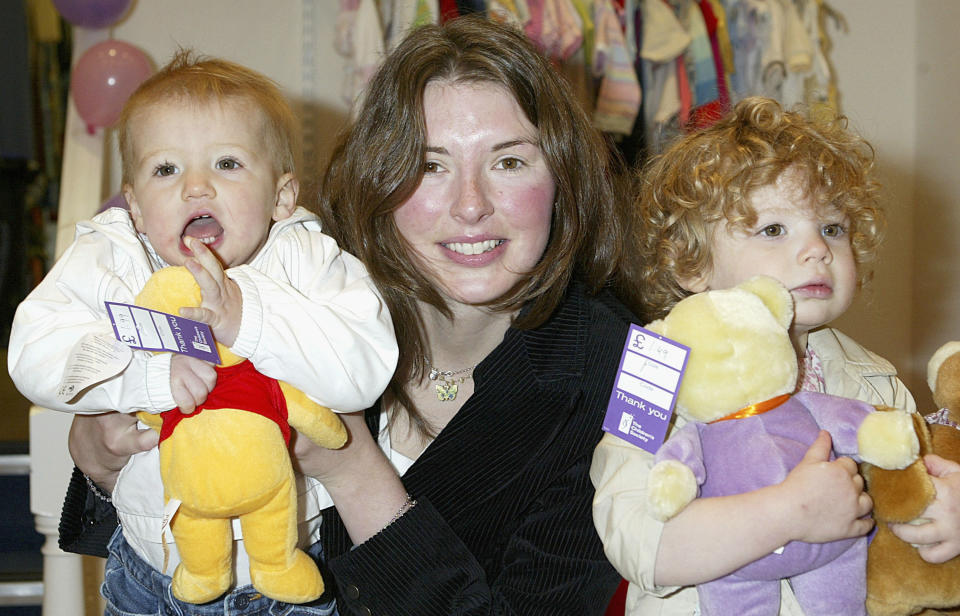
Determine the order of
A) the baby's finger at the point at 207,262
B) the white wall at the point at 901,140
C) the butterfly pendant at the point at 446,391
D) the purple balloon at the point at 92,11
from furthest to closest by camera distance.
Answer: the white wall at the point at 901,140, the purple balloon at the point at 92,11, the butterfly pendant at the point at 446,391, the baby's finger at the point at 207,262

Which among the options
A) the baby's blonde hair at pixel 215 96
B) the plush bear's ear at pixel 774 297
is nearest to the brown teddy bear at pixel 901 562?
the plush bear's ear at pixel 774 297

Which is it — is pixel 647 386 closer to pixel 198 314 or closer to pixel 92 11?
pixel 198 314

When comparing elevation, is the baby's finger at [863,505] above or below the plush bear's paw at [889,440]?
below

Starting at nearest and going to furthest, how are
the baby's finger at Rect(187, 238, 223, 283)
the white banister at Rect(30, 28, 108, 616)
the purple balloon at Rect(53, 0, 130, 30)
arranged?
the baby's finger at Rect(187, 238, 223, 283)
the white banister at Rect(30, 28, 108, 616)
the purple balloon at Rect(53, 0, 130, 30)

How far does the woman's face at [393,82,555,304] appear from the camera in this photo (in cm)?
139

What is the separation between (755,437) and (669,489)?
13 cm

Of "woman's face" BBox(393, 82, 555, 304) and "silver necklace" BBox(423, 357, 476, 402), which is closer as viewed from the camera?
"woman's face" BBox(393, 82, 555, 304)

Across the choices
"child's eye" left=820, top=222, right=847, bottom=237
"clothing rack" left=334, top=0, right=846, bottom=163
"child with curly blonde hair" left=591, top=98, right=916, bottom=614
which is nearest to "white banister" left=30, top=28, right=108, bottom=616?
"child with curly blonde hair" left=591, top=98, right=916, bottom=614

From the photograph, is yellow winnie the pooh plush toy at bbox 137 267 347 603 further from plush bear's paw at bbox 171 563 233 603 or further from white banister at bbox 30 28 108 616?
white banister at bbox 30 28 108 616

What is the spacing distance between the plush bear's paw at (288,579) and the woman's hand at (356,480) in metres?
0.17

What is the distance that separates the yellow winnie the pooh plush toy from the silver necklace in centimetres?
39

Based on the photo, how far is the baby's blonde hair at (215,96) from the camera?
1.32m

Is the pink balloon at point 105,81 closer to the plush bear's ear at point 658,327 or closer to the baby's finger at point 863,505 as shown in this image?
the plush bear's ear at point 658,327

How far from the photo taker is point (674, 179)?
1.39 metres
